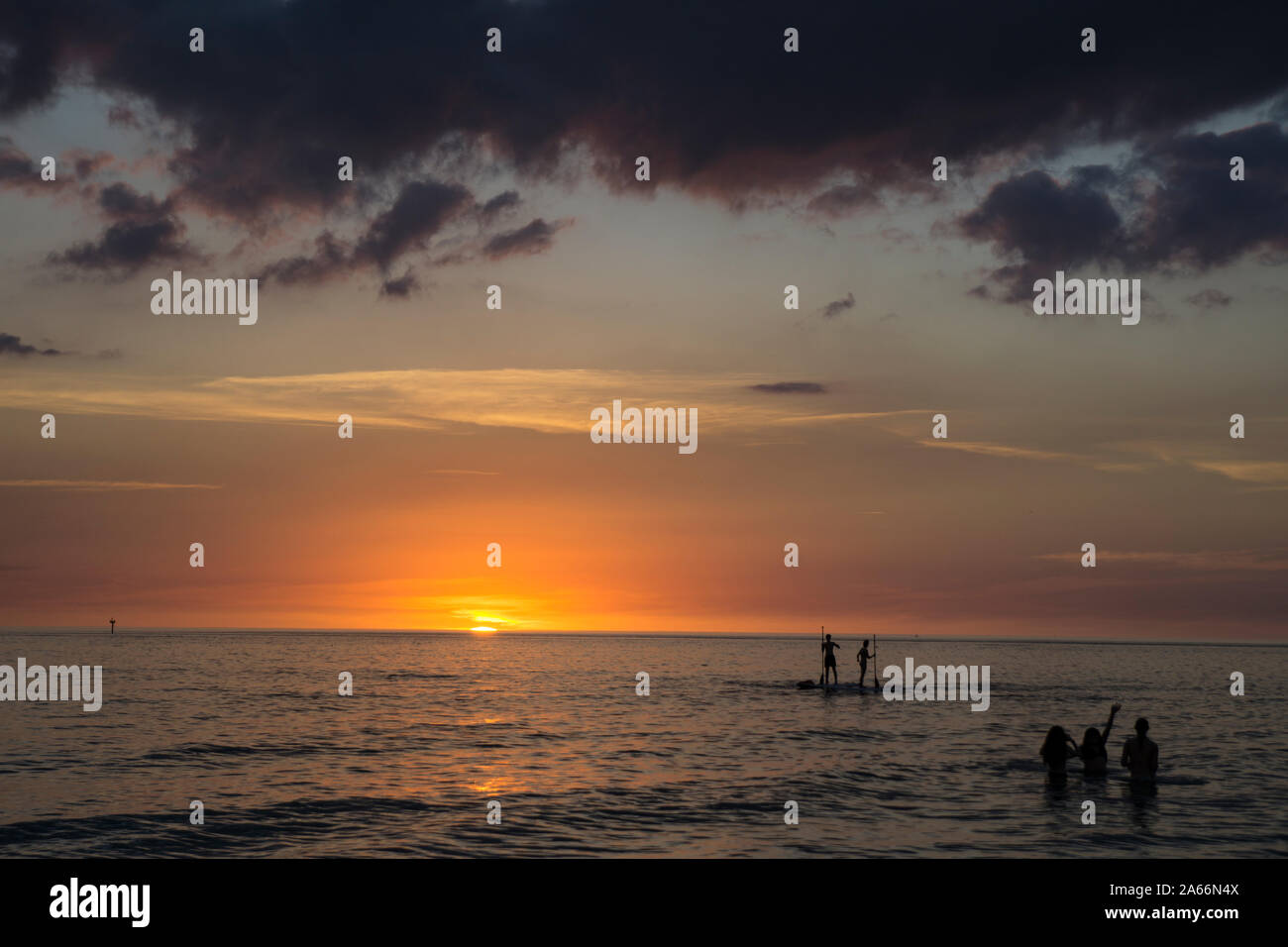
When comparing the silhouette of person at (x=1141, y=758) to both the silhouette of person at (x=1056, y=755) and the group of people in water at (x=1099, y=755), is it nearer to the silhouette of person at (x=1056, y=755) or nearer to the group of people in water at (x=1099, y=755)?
the group of people in water at (x=1099, y=755)

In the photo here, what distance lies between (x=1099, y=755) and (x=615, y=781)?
49.4 feet

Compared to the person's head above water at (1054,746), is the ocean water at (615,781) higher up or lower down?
lower down

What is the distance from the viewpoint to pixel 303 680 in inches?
3671

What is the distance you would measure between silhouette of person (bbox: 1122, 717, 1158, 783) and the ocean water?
2.39 ft

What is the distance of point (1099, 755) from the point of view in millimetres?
31891

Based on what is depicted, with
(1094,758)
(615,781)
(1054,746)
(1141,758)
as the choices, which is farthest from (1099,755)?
(615,781)


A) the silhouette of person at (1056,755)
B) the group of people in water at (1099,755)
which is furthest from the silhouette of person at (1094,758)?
the silhouette of person at (1056,755)

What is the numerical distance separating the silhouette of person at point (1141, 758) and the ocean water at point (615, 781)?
0.73 m

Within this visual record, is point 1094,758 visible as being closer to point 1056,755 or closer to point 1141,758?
point 1056,755

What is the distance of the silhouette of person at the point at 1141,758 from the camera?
98.3ft
